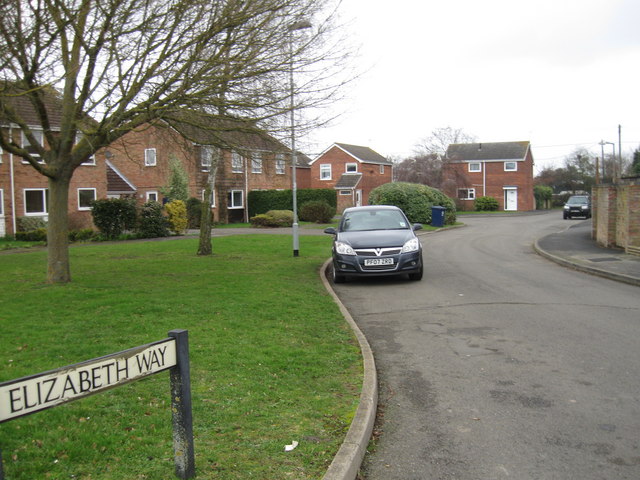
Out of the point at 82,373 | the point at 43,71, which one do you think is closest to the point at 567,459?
the point at 82,373

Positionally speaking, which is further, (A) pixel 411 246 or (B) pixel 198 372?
(A) pixel 411 246

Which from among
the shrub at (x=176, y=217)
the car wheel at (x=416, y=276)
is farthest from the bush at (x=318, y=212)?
the car wheel at (x=416, y=276)

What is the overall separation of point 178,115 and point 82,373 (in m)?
8.08

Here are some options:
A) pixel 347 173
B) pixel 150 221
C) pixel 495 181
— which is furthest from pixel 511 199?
pixel 150 221

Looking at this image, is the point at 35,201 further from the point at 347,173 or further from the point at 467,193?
the point at 467,193

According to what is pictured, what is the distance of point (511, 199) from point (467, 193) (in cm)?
479

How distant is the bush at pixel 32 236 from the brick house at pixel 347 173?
110ft

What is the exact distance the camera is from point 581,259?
16859 millimetres

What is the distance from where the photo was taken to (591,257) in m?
17.2

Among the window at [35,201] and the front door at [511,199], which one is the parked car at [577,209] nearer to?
the front door at [511,199]

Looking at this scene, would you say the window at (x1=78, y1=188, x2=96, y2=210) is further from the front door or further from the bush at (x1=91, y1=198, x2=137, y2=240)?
the front door

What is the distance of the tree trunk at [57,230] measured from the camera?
428 inches

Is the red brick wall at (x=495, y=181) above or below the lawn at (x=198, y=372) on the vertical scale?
above

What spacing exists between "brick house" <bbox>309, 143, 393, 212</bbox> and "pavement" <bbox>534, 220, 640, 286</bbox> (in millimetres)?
33824
